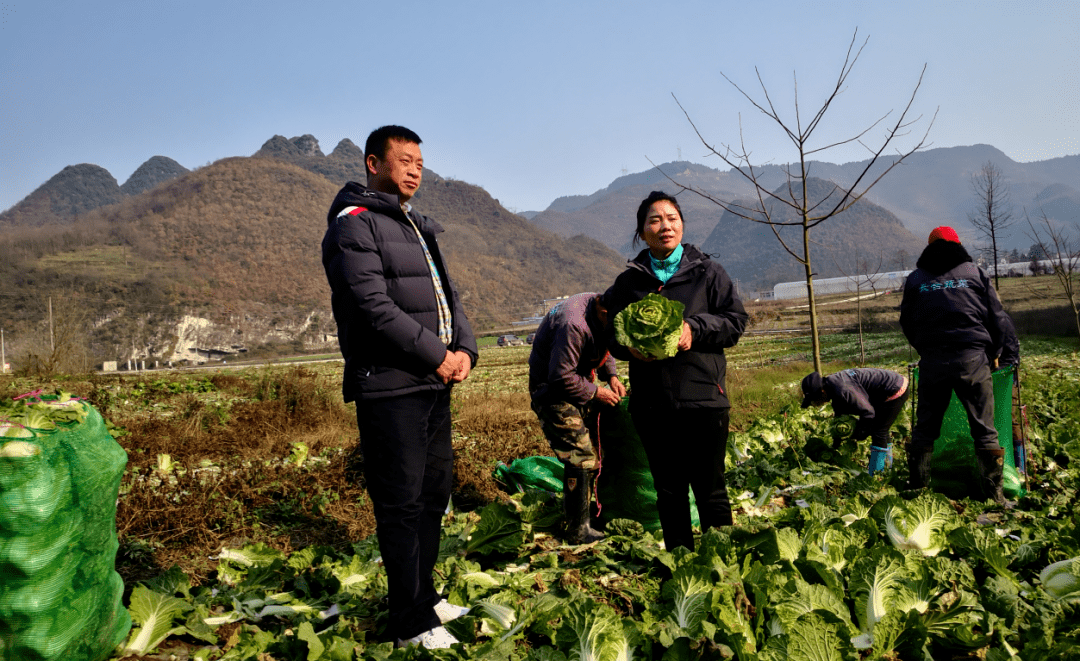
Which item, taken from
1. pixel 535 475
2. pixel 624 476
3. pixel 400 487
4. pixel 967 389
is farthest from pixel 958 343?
pixel 400 487

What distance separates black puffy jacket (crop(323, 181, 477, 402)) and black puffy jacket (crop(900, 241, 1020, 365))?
3.65 metres

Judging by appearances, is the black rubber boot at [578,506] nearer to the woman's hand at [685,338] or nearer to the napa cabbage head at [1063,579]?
the woman's hand at [685,338]

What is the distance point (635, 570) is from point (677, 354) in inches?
48.3

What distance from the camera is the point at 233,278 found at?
9075cm

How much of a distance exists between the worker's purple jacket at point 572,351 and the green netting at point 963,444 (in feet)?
9.45

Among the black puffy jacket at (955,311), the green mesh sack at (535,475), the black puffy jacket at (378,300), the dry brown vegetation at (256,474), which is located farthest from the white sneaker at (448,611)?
the black puffy jacket at (955,311)

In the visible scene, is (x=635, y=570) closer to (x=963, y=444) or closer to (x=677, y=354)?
(x=677, y=354)

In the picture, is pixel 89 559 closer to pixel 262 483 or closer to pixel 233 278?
pixel 262 483

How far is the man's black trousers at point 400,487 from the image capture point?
2.44 meters

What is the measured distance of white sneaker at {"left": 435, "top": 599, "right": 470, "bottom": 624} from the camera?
2783mm

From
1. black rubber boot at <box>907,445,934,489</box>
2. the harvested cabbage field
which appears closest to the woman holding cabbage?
the harvested cabbage field

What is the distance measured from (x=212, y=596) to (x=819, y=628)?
3.07 m

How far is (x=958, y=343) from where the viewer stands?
166 inches

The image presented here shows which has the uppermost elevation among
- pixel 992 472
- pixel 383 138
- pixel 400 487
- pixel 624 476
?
pixel 383 138
